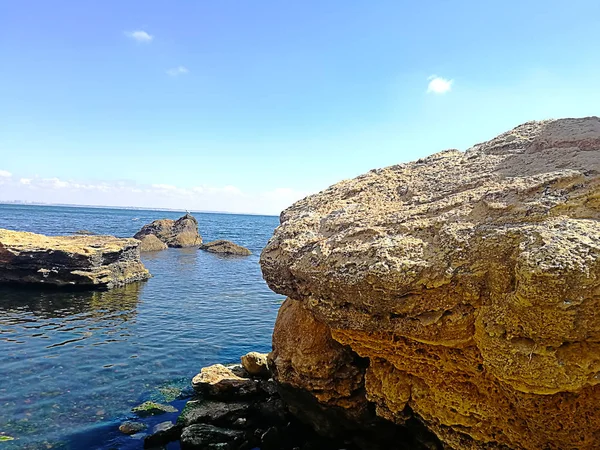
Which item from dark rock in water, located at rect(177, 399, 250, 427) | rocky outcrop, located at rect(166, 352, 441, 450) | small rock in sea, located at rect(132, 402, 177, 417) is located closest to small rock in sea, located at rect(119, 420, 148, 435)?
small rock in sea, located at rect(132, 402, 177, 417)

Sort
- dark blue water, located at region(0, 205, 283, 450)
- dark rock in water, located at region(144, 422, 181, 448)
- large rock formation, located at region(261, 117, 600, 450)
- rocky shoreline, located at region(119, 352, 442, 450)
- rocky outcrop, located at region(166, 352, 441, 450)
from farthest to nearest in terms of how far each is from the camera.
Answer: dark blue water, located at region(0, 205, 283, 450) → dark rock in water, located at region(144, 422, 181, 448) → rocky outcrop, located at region(166, 352, 441, 450) → rocky shoreline, located at region(119, 352, 442, 450) → large rock formation, located at region(261, 117, 600, 450)

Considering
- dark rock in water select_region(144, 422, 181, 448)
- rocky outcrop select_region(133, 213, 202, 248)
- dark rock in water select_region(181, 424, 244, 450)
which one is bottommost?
dark rock in water select_region(144, 422, 181, 448)

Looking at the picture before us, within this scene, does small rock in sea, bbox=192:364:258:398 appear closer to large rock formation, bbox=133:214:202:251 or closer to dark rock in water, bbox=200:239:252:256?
dark rock in water, bbox=200:239:252:256

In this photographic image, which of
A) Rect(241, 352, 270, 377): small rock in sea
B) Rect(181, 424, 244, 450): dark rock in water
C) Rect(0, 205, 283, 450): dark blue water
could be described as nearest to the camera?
Rect(181, 424, 244, 450): dark rock in water

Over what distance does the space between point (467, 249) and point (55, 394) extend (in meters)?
11.9

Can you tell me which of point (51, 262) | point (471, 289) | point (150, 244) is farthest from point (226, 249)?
point (471, 289)

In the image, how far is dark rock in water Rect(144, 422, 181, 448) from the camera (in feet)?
31.8

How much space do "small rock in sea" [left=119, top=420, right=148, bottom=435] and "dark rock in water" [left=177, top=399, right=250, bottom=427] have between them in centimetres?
95

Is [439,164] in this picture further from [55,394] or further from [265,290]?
[265,290]

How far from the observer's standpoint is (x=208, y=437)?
9.58 m

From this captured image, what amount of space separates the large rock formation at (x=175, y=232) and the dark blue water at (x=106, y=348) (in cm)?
2483

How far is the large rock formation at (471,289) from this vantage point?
533 cm

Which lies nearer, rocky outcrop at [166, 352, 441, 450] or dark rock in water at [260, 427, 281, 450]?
rocky outcrop at [166, 352, 441, 450]

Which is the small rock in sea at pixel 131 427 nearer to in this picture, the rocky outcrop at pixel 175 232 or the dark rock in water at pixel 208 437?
the dark rock in water at pixel 208 437
